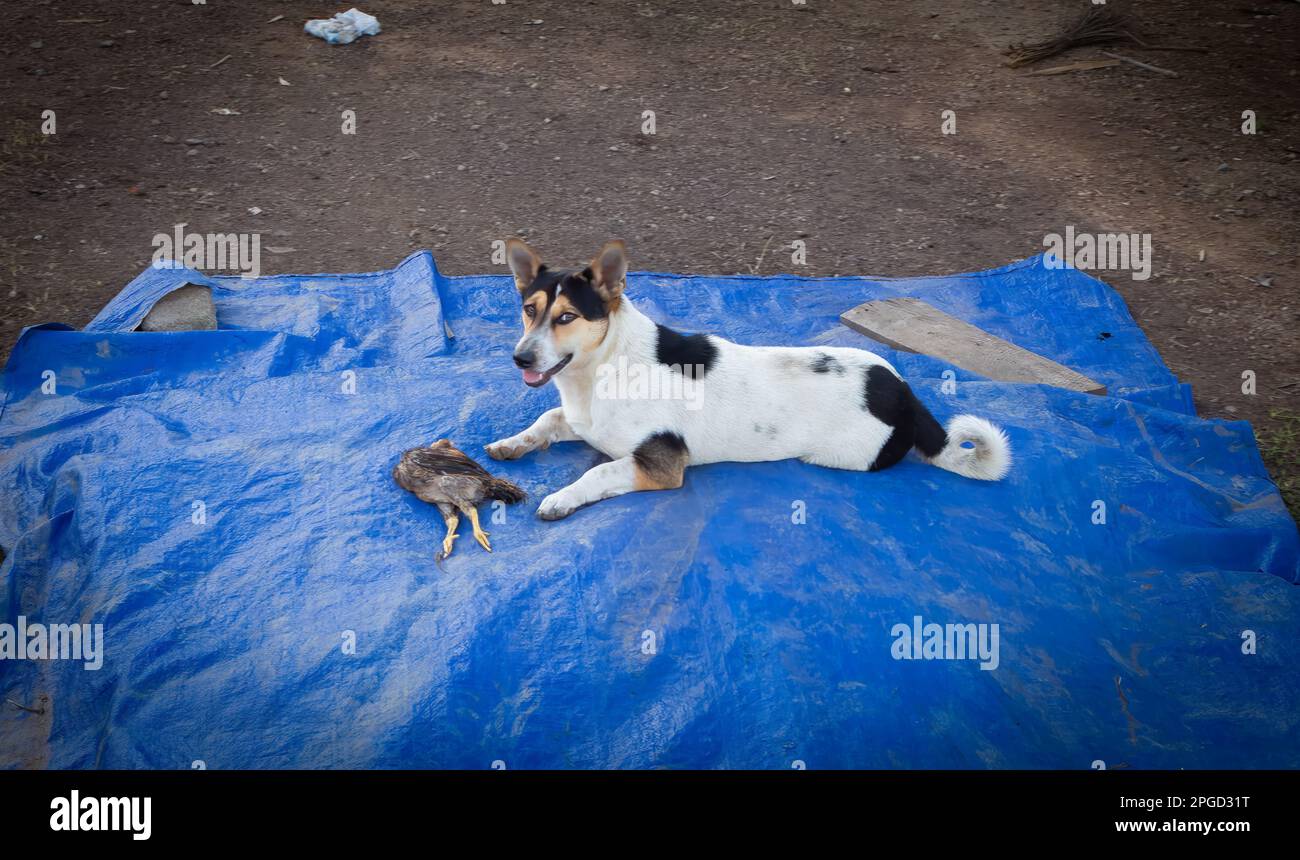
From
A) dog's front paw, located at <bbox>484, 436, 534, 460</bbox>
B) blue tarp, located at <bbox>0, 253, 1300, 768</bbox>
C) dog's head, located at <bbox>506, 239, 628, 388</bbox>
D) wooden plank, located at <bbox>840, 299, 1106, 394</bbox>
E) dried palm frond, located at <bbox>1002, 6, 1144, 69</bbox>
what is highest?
dried palm frond, located at <bbox>1002, 6, 1144, 69</bbox>

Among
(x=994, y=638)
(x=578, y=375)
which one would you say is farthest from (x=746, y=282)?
(x=994, y=638)

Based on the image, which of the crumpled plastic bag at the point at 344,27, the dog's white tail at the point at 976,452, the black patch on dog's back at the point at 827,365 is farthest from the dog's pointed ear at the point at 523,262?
the crumpled plastic bag at the point at 344,27

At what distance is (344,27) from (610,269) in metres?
7.25

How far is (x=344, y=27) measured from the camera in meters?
9.77

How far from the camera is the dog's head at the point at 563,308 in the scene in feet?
13.2

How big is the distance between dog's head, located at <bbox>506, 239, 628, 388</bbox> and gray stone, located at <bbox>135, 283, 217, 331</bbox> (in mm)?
2273

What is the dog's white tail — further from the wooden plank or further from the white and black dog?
the wooden plank

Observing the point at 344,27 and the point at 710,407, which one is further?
the point at 344,27

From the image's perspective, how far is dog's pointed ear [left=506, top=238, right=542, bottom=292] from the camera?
4.12 m

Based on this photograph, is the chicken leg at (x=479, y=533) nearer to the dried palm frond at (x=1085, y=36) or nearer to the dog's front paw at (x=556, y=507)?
A: the dog's front paw at (x=556, y=507)

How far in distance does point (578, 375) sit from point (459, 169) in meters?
4.46

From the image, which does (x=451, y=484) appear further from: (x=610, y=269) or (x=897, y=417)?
(x=897, y=417)

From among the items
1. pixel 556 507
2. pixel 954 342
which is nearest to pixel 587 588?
pixel 556 507

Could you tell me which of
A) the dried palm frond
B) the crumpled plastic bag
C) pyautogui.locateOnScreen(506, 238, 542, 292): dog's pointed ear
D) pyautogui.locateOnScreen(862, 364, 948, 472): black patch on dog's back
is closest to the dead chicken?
pyautogui.locateOnScreen(506, 238, 542, 292): dog's pointed ear
